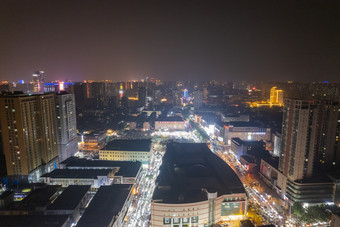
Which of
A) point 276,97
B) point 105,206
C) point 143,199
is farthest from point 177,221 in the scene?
point 276,97

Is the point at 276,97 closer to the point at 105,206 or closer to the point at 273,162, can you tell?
the point at 273,162

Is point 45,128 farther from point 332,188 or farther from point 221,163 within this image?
point 332,188

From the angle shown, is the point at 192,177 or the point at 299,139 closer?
the point at 299,139

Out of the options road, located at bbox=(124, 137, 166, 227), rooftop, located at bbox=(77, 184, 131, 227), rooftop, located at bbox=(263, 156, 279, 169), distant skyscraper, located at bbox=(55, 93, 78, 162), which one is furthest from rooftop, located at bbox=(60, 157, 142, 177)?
rooftop, located at bbox=(263, 156, 279, 169)

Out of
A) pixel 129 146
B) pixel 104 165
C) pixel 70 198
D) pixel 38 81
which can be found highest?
pixel 38 81

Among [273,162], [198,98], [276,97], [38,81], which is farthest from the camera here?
[198,98]
